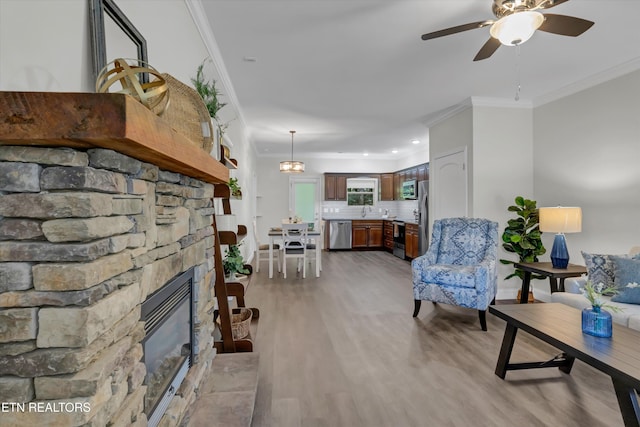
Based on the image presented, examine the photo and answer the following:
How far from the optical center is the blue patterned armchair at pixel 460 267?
10.5 feet

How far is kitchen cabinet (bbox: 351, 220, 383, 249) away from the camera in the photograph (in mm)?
8578

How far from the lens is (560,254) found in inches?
135

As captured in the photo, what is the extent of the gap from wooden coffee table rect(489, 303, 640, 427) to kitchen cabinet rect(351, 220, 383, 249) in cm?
609

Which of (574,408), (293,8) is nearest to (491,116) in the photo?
(293,8)

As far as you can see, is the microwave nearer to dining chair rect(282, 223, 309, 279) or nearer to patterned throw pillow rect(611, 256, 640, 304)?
dining chair rect(282, 223, 309, 279)

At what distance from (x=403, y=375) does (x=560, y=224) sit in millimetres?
2352

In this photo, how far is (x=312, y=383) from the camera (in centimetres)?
222

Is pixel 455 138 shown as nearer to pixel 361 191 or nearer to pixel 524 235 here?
pixel 524 235

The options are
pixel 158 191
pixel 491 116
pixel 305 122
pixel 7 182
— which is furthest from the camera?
pixel 305 122

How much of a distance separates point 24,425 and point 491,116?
4.95m

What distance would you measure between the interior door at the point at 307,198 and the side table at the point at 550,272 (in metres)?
5.73

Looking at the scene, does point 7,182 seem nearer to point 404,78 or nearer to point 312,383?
point 312,383

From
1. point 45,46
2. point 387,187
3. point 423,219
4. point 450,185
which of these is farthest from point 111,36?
point 387,187

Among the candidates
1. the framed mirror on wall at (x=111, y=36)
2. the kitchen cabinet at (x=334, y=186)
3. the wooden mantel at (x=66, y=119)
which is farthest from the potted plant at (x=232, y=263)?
the kitchen cabinet at (x=334, y=186)
